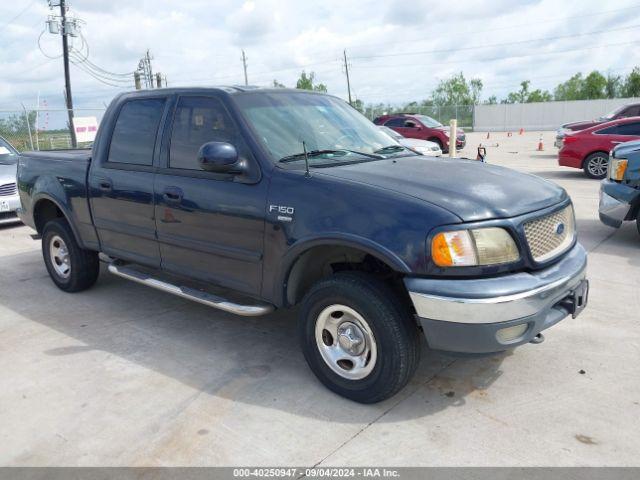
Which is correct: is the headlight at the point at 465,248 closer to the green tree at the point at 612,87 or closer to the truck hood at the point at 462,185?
the truck hood at the point at 462,185

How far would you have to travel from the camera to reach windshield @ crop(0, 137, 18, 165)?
984cm

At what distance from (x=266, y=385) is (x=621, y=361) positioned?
2.43m

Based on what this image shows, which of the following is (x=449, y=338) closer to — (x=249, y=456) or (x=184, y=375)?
(x=249, y=456)

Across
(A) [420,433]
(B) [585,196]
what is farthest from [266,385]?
(B) [585,196]

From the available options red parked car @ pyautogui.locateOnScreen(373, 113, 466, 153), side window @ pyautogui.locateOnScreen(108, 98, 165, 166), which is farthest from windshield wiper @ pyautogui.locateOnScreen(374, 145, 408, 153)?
red parked car @ pyautogui.locateOnScreen(373, 113, 466, 153)

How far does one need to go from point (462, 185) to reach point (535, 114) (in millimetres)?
45535

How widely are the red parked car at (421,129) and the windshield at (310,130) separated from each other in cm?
1764

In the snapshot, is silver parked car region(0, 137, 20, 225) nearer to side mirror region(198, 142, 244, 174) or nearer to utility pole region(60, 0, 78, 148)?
side mirror region(198, 142, 244, 174)

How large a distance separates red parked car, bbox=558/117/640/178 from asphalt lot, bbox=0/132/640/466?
8.87m

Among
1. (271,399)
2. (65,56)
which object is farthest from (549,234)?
(65,56)

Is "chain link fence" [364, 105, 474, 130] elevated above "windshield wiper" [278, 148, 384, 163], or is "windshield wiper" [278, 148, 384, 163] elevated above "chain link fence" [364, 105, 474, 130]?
"chain link fence" [364, 105, 474, 130]

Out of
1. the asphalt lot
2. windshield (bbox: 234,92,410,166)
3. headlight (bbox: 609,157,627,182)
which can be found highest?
windshield (bbox: 234,92,410,166)

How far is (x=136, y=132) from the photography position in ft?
14.9

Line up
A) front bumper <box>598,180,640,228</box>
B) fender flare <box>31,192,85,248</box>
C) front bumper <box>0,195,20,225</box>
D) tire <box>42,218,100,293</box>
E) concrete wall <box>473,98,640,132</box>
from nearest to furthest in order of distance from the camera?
fender flare <box>31,192,85,248</box>
tire <box>42,218,100,293</box>
front bumper <box>598,180,640,228</box>
front bumper <box>0,195,20,225</box>
concrete wall <box>473,98,640,132</box>
